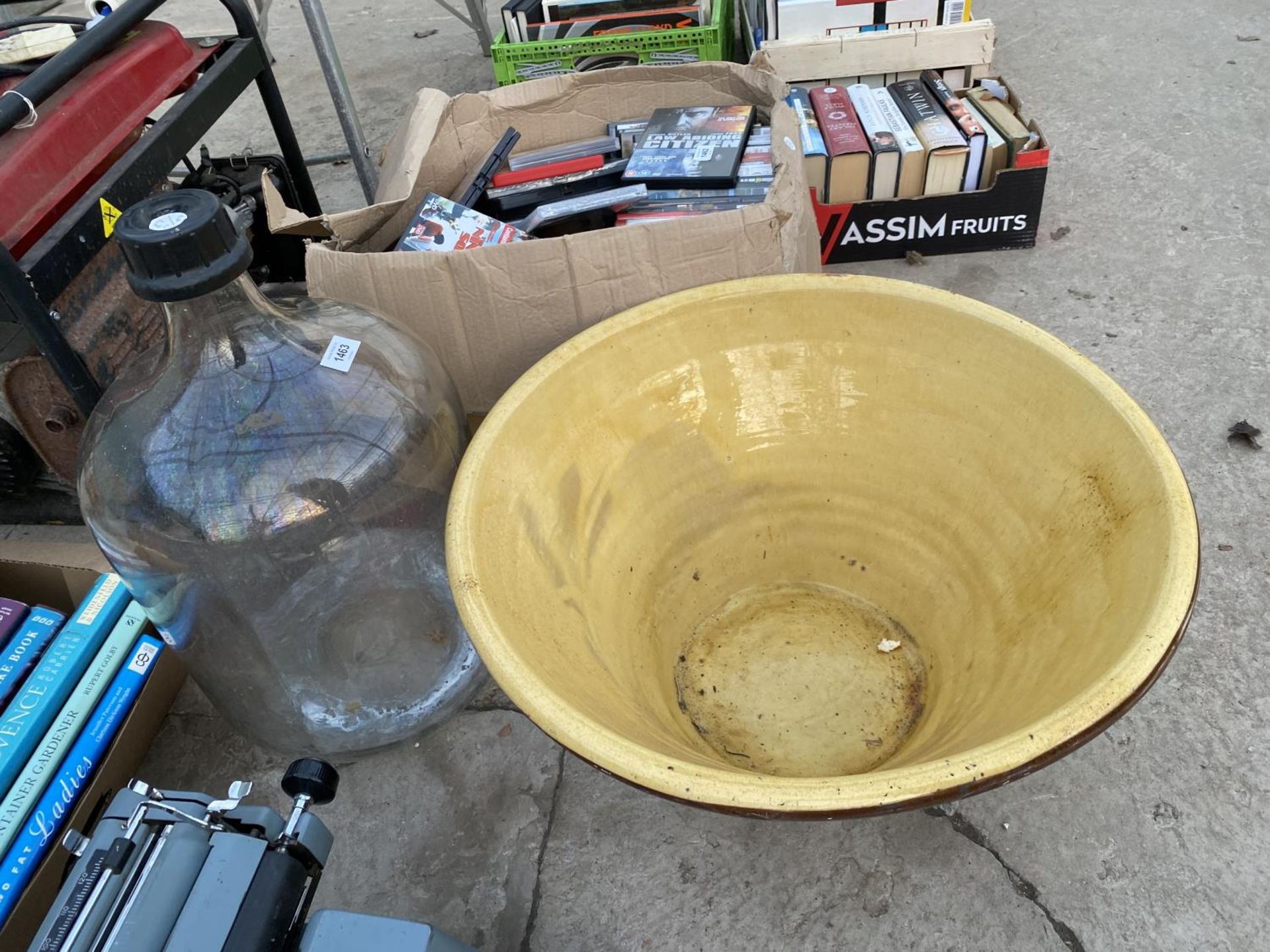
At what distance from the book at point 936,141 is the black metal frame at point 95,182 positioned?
157 cm

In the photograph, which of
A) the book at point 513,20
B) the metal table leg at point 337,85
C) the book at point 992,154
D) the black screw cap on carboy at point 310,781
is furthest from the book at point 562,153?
the black screw cap on carboy at point 310,781

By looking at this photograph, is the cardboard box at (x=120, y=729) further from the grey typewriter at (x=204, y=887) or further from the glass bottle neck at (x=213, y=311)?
the glass bottle neck at (x=213, y=311)

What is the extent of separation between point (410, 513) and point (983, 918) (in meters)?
1.03

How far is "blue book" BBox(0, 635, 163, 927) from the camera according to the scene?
1117mm

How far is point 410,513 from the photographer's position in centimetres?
135

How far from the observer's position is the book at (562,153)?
1.66 meters

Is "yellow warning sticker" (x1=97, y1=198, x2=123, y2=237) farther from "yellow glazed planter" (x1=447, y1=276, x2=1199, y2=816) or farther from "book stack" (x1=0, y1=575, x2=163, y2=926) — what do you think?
"yellow glazed planter" (x1=447, y1=276, x2=1199, y2=816)

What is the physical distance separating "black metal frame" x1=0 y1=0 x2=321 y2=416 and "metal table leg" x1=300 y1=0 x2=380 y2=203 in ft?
0.64

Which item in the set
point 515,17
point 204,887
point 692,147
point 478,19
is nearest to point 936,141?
point 692,147

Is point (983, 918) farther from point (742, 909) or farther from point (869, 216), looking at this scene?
point (869, 216)

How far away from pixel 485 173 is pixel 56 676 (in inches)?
44.5

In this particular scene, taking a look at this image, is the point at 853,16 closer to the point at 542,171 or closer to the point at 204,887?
the point at 542,171

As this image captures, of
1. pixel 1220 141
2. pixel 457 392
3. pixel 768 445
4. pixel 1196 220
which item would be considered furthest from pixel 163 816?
pixel 1220 141

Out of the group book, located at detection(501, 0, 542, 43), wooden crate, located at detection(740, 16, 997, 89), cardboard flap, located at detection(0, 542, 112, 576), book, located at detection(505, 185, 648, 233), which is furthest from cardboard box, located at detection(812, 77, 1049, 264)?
cardboard flap, located at detection(0, 542, 112, 576)
